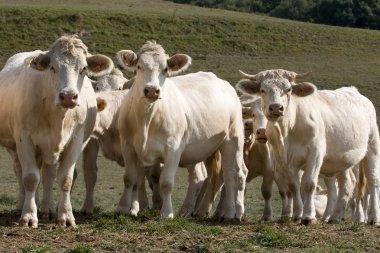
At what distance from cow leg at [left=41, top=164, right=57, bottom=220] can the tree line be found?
8756cm

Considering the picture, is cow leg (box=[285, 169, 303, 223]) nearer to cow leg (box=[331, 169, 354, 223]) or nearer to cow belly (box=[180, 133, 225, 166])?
cow belly (box=[180, 133, 225, 166])

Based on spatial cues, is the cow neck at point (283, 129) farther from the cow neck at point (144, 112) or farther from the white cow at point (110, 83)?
the white cow at point (110, 83)

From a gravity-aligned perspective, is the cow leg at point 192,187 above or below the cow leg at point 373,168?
below

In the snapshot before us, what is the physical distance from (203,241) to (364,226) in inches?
142

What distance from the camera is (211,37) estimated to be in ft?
251

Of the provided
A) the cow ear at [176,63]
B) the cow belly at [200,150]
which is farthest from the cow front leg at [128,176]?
the cow ear at [176,63]

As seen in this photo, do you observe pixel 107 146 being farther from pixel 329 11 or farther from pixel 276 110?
pixel 329 11

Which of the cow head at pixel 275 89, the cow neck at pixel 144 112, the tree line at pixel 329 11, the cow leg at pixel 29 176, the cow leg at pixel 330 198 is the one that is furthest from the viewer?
the tree line at pixel 329 11

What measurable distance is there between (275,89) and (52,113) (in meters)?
3.57

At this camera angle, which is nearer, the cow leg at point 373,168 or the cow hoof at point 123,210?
the cow hoof at point 123,210

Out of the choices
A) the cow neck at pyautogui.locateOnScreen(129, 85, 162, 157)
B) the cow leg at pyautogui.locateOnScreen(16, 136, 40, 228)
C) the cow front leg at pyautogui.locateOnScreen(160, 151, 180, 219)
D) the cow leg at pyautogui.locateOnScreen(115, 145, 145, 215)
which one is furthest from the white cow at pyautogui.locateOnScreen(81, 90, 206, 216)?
the cow leg at pyautogui.locateOnScreen(16, 136, 40, 228)

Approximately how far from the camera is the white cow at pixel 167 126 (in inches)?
569

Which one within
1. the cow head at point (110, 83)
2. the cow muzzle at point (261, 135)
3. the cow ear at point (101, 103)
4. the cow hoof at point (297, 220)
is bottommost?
the cow hoof at point (297, 220)

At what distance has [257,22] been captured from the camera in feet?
270
